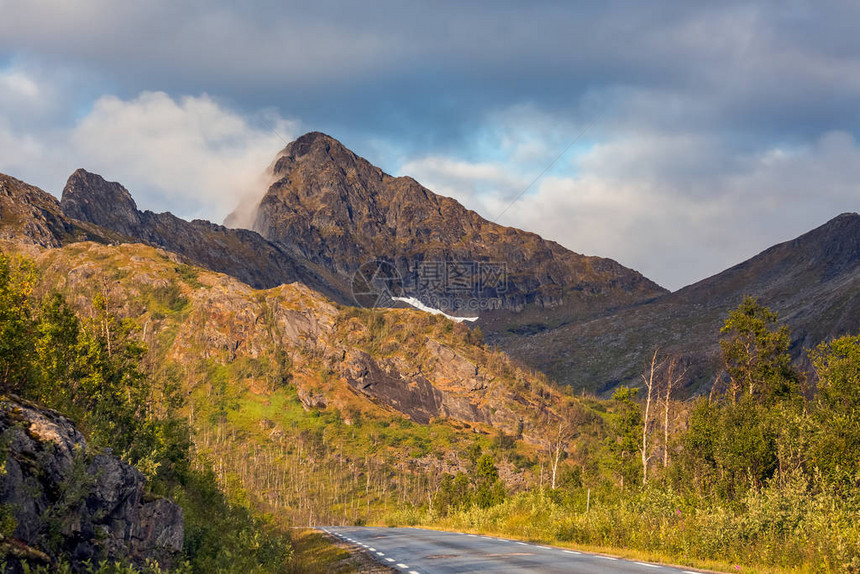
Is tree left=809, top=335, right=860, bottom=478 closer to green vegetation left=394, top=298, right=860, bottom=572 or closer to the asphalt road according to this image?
green vegetation left=394, top=298, right=860, bottom=572

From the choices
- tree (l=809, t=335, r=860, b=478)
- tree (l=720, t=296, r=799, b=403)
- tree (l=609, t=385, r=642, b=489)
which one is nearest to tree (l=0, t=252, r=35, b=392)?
tree (l=809, t=335, r=860, b=478)

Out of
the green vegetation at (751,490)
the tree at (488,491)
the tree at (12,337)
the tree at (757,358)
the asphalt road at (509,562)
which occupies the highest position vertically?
the tree at (757,358)

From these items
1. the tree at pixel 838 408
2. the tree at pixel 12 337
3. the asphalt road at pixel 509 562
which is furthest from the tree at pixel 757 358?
the tree at pixel 12 337

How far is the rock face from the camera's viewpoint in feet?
38.8

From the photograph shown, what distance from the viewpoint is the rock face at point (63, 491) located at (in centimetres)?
1184

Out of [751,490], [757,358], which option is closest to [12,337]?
[751,490]

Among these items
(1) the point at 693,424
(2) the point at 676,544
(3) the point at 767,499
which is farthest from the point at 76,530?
(1) the point at 693,424

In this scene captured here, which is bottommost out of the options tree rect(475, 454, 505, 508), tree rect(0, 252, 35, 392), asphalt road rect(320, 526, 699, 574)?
tree rect(475, 454, 505, 508)

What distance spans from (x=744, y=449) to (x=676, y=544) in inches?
535

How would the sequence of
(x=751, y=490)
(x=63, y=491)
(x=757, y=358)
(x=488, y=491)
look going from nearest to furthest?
(x=63, y=491) → (x=751, y=490) → (x=757, y=358) → (x=488, y=491)

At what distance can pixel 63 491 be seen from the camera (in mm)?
13078

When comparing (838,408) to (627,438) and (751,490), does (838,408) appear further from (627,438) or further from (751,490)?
(627,438)

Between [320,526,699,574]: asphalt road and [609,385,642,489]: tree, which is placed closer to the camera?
[320,526,699,574]: asphalt road

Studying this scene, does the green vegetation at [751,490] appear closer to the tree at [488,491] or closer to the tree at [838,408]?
the tree at [838,408]
